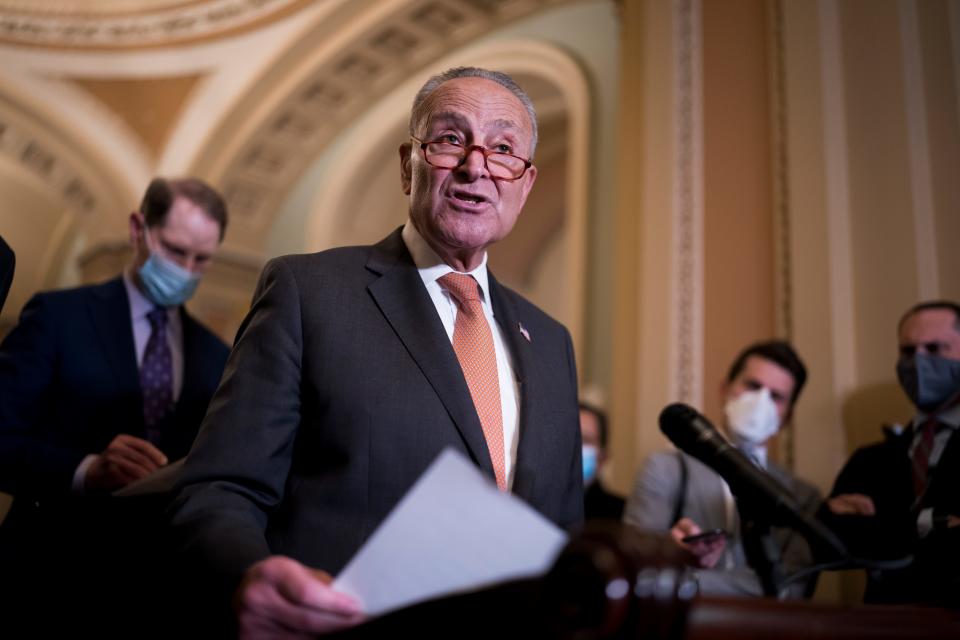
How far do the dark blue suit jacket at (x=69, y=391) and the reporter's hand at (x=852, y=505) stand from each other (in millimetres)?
1781

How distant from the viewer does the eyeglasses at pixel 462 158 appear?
144cm

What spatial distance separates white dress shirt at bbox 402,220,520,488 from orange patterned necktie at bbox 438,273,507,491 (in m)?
0.01

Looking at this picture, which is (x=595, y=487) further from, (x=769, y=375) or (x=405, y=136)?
(x=405, y=136)

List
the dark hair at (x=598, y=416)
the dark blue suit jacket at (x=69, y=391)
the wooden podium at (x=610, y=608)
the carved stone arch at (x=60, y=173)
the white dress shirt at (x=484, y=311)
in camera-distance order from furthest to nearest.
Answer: the carved stone arch at (x=60, y=173)
the dark hair at (x=598, y=416)
the dark blue suit jacket at (x=69, y=391)
the white dress shirt at (x=484, y=311)
the wooden podium at (x=610, y=608)

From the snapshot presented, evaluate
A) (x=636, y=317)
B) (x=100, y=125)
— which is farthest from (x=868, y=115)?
(x=100, y=125)

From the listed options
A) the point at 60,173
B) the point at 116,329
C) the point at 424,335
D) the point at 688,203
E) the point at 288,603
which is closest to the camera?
the point at 288,603

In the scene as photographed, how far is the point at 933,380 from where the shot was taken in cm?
248

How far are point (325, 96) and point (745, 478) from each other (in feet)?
26.9

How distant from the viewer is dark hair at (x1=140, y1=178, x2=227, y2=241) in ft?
8.13

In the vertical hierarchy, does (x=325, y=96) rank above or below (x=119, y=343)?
above

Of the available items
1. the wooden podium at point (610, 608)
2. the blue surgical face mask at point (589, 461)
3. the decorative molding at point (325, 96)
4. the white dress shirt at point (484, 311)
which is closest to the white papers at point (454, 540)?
A: the wooden podium at point (610, 608)

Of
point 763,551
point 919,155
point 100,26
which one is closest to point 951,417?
point 919,155

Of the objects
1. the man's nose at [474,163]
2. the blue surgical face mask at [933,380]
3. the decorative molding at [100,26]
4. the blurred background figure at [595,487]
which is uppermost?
the decorative molding at [100,26]

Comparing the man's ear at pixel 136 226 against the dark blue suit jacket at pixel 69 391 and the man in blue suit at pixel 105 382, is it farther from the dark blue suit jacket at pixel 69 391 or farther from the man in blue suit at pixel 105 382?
the dark blue suit jacket at pixel 69 391
